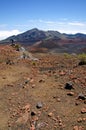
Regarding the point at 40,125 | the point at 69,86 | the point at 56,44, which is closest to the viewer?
the point at 40,125

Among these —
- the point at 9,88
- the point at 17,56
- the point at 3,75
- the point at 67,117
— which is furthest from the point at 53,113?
the point at 17,56

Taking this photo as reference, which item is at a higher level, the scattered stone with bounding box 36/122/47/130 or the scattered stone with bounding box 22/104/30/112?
the scattered stone with bounding box 22/104/30/112

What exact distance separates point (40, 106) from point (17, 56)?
39.6ft

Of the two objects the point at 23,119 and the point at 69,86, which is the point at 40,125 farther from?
the point at 69,86

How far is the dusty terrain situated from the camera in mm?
11586

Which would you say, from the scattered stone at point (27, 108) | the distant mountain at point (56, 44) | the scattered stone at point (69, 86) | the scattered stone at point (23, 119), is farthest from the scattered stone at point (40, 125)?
the distant mountain at point (56, 44)

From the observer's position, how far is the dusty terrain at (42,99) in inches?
456

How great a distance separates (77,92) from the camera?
45.4ft

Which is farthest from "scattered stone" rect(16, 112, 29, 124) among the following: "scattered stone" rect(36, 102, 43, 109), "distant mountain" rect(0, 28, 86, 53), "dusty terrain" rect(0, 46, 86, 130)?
"distant mountain" rect(0, 28, 86, 53)

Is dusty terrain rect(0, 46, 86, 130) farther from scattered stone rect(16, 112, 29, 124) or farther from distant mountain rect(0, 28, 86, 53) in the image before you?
distant mountain rect(0, 28, 86, 53)

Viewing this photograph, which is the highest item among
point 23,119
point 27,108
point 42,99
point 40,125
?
point 42,99

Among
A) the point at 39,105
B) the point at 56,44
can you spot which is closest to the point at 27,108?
the point at 39,105

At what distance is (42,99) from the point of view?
13.6 metres

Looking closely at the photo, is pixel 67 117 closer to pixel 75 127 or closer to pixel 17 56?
pixel 75 127
